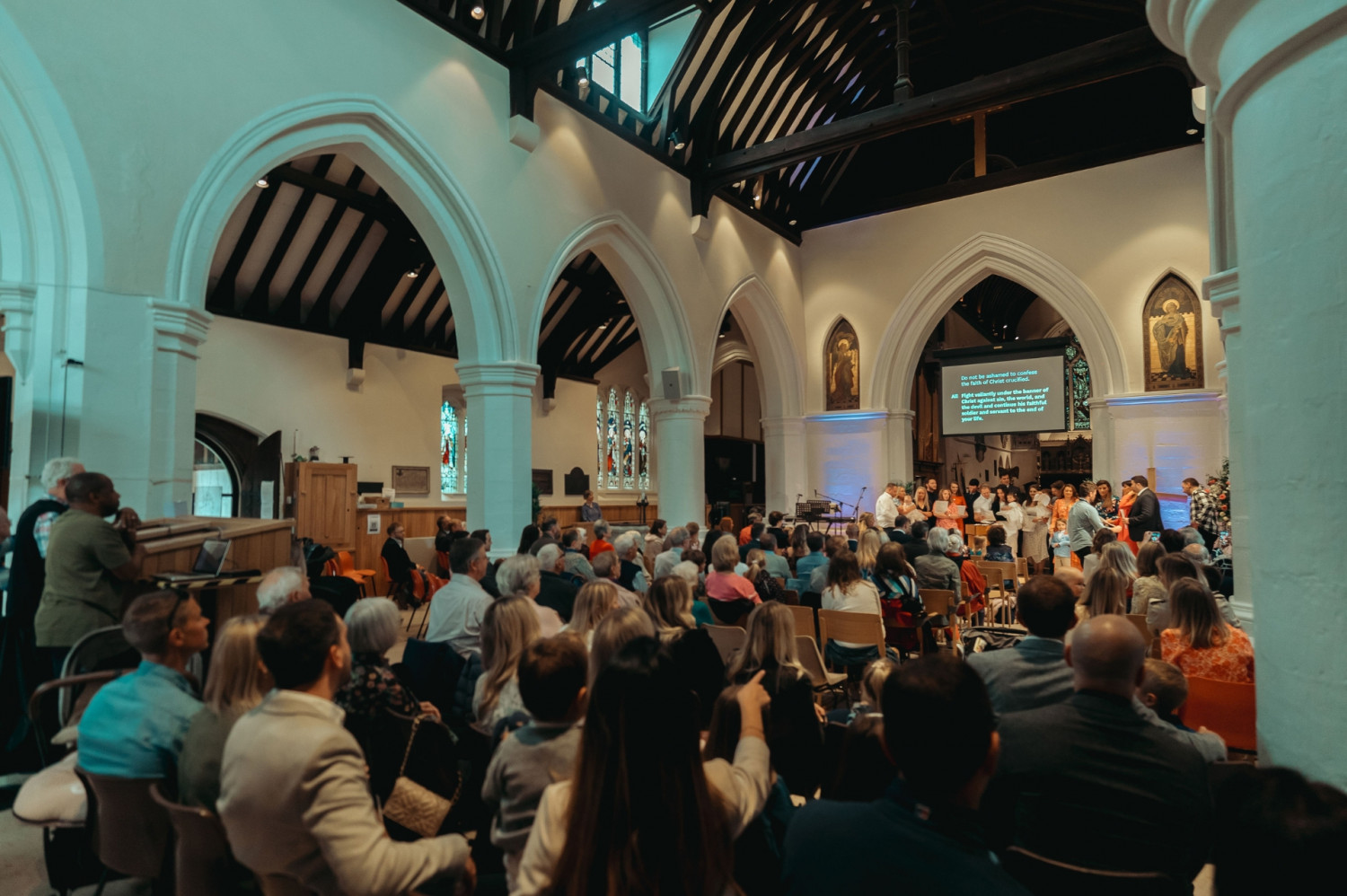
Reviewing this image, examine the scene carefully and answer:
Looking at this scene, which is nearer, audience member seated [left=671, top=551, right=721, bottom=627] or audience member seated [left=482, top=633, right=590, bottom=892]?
audience member seated [left=482, top=633, right=590, bottom=892]

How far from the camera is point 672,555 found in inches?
210

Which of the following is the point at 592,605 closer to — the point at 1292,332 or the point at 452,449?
the point at 1292,332

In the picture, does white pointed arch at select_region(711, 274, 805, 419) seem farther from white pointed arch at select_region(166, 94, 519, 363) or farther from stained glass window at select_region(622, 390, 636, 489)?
white pointed arch at select_region(166, 94, 519, 363)

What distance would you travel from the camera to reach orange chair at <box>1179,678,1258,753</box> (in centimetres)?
269

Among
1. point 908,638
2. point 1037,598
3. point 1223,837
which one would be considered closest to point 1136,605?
point 908,638

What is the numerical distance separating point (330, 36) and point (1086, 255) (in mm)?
9560

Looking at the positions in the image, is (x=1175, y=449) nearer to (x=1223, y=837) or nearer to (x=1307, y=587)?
(x=1307, y=587)

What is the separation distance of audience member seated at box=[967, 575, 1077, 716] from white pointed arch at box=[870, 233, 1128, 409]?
9.80 m

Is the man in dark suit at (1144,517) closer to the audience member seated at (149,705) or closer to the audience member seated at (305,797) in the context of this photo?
the audience member seated at (305,797)

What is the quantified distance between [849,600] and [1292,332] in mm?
2401

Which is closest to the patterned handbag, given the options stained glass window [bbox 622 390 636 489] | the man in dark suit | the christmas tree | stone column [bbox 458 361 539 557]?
stone column [bbox 458 361 539 557]

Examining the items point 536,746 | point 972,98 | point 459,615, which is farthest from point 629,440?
point 536,746

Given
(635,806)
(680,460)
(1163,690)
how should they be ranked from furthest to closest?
(680,460), (1163,690), (635,806)

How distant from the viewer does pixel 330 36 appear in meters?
6.03
